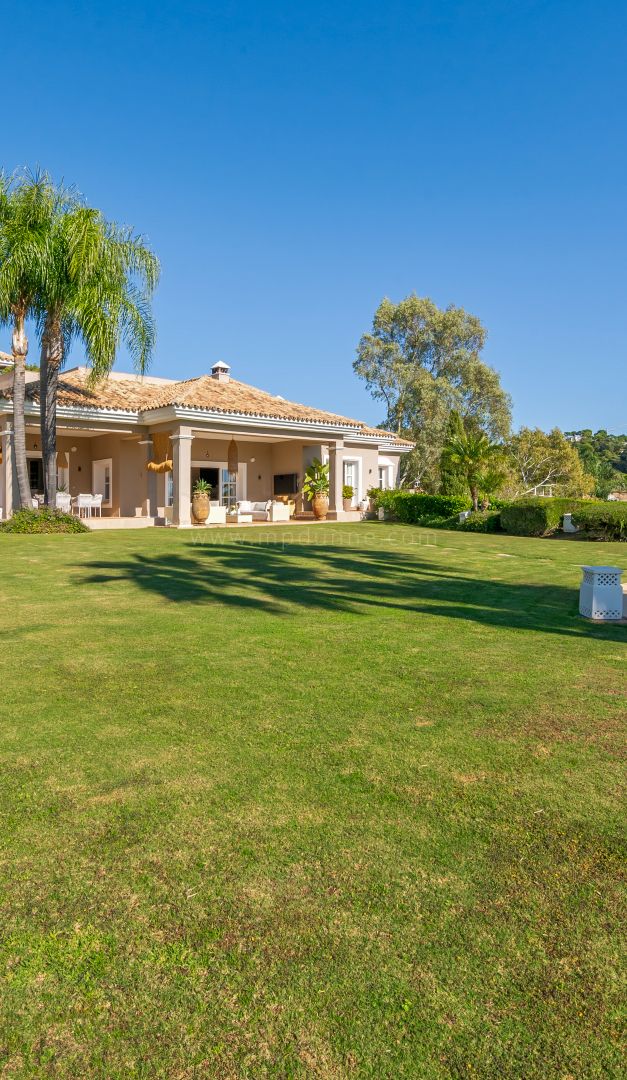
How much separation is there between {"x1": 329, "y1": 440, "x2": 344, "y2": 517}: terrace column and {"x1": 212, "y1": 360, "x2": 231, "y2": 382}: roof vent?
701 centimetres

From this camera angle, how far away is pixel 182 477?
22188mm

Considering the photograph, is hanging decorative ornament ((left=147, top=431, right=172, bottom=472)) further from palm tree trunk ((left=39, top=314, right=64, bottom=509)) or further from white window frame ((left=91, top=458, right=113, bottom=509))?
palm tree trunk ((left=39, top=314, right=64, bottom=509))

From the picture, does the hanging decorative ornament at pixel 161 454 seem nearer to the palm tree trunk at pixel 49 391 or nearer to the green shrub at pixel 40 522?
the palm tree trunk at pixel 49 391

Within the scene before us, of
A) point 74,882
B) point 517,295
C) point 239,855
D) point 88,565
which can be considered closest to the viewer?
point 74,882

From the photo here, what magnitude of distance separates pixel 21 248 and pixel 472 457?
1724cm

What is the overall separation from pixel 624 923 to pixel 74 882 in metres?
1.96

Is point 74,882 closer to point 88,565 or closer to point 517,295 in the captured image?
point 88,565

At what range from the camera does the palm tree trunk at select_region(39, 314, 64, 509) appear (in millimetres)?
18656

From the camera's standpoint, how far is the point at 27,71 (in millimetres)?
16188

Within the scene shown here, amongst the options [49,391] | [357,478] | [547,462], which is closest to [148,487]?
[49,391]

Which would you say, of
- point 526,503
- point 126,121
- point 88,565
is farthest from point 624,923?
point 126,121

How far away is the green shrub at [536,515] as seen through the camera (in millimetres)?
21344

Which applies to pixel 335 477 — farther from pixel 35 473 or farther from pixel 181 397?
pixel 35 473

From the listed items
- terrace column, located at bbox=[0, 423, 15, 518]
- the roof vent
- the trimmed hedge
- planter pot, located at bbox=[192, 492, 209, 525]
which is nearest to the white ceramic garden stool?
the trimmed hedge
